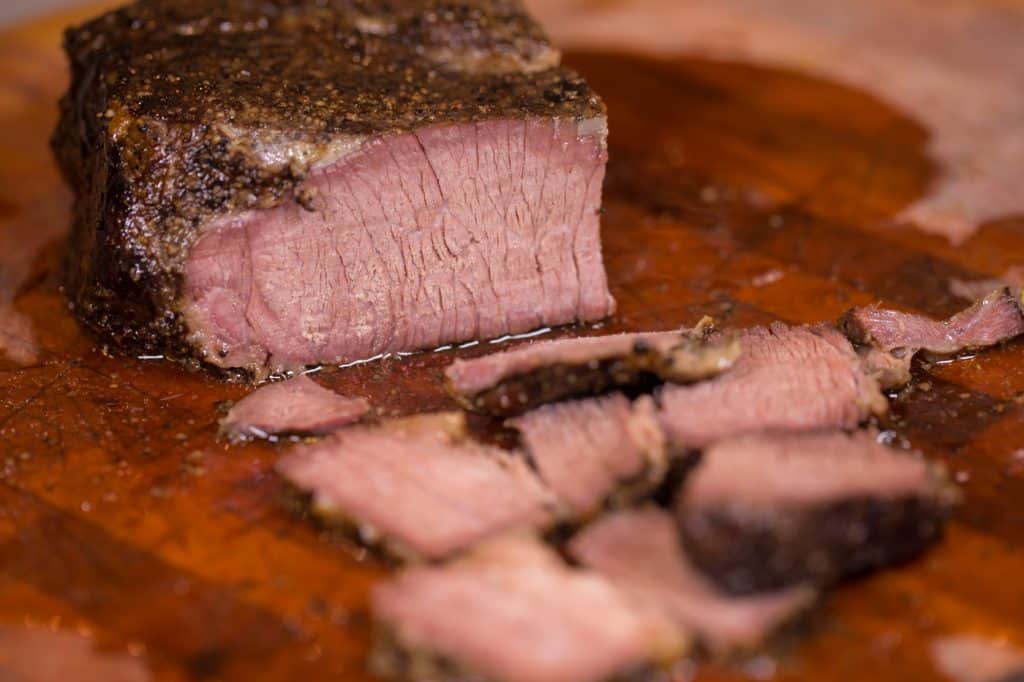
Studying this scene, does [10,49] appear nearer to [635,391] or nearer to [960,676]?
[635,391]

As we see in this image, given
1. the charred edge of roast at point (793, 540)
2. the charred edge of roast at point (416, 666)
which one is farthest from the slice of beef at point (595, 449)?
A: the charred edge of roast at point (416, 666)

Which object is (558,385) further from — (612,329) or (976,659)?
(976,659)

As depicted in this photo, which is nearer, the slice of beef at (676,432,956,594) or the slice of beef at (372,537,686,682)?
the slice of beef at (372,537,686,682)

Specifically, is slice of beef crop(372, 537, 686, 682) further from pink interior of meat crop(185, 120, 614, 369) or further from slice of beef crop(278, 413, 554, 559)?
pink interior of meat crop(185, 120, 614, 369)

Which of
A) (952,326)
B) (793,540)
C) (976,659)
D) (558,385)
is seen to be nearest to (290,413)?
(558,385)

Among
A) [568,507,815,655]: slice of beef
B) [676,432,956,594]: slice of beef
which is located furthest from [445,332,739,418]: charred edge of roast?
[568,507,815,655]: slice of beef

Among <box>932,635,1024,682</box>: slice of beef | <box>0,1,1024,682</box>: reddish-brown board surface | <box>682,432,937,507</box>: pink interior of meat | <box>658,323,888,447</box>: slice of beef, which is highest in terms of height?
<box>682,432,937,507</box>: pink interior of meat

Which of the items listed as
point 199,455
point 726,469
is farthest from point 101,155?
point 726,469
